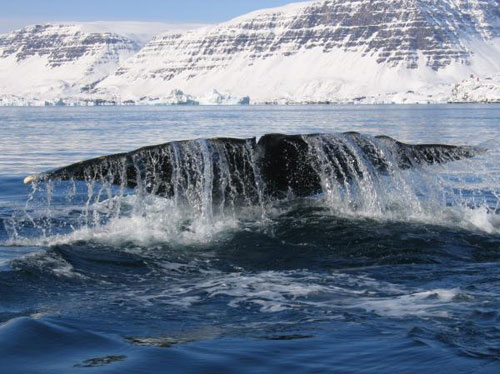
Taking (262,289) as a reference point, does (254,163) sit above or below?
above

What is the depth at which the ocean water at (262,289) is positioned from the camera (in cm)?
475

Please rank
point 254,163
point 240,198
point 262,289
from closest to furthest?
point 262,289
point 254,163
point 240,198

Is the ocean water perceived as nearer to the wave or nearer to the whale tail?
the wave

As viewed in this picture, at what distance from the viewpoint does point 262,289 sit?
6504 mm

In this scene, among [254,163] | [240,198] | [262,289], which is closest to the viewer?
[262,289]

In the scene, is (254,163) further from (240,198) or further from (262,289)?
(262,289)

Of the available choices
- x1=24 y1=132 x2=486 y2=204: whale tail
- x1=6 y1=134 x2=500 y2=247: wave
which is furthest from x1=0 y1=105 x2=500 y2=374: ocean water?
x1=24 y1=132 x2=486 y2=204: whale tail

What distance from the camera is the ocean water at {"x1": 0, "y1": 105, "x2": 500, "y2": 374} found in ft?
15.6

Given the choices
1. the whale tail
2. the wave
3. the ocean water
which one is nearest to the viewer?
the ocean water

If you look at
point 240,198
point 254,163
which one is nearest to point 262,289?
point 254,163

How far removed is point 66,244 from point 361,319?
14.0 ft

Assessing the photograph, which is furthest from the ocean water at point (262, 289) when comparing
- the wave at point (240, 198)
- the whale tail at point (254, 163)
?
the whale tail at point (254, 163)

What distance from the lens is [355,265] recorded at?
750cm

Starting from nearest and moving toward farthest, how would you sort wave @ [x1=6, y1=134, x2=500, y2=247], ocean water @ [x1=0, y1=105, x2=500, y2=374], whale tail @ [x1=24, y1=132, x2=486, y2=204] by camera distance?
ocean water @ [x1=0, y1=105, x2=500, y2=374]
whale tail @ [x1=24, y1=132, x2=486, y2=204]
wave @ [x1=6, y1=134, x2=500, y2=247]
